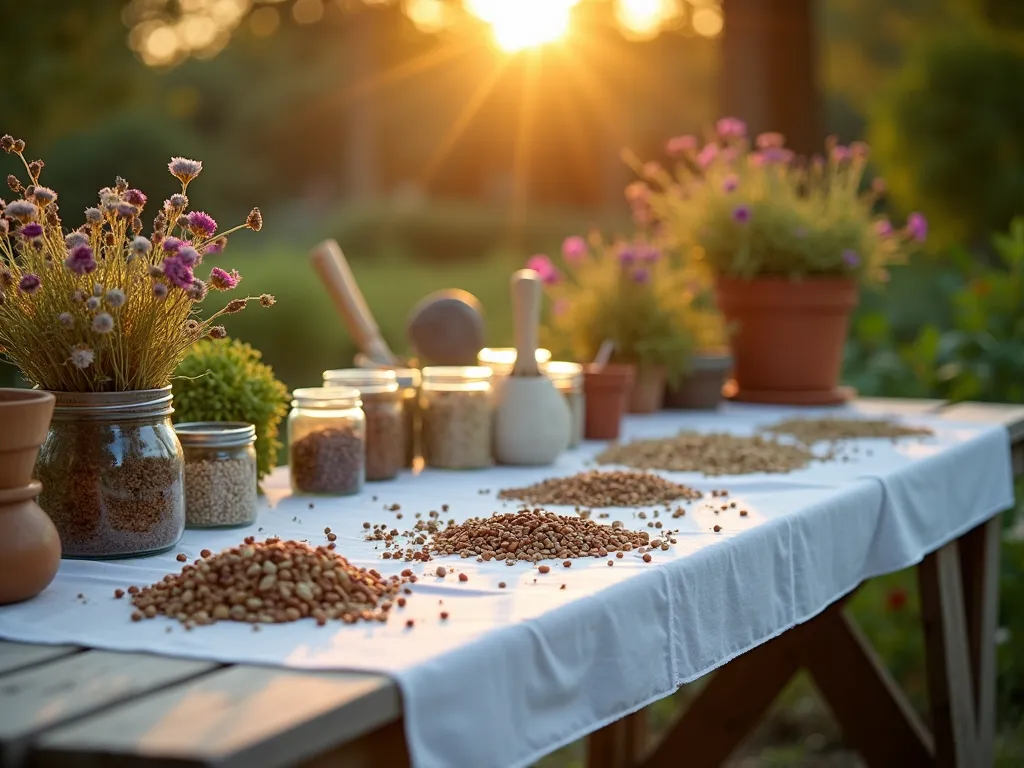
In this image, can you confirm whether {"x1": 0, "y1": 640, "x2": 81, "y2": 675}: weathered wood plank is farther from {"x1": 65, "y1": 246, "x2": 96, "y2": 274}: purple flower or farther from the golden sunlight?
the golden sunlight

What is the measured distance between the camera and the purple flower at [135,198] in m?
1.46

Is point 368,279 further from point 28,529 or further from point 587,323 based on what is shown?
point 28,529

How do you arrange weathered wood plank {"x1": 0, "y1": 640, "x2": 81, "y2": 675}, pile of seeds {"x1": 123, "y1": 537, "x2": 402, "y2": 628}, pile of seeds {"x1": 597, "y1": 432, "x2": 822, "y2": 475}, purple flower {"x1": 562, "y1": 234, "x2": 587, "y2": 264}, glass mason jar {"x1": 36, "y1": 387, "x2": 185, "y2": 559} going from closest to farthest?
weathered wood plank {"x1": 0, "y1": 640, "x2": 81, "y2": 675} < pile of seeds {"x1": 123, "y1": 537, "x2": 402, "y2": 628} < glass mason jar {"x1": 36, "y1": 387, "x2": 185, "y2": 559} < pile of seeds {"x1": 597, "y1": 432, "x2": 822, "y2": 475} < purple flower {"x1": 562, "y1": 234, "x2": 587, "y2": 264}

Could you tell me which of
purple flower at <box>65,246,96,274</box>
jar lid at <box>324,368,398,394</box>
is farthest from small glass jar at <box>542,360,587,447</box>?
purple flower at <box>65,246,96,274</box>

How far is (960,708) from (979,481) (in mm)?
473

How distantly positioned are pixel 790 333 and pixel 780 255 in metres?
0.19

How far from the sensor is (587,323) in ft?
9.62

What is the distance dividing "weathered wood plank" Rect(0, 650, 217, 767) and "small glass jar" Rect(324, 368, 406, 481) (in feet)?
3.01

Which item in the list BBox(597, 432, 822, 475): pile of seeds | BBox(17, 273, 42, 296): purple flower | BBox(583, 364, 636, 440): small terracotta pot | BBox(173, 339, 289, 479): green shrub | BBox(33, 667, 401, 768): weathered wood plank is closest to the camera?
BBox(33, 667, 401, 768): weathered wood plank

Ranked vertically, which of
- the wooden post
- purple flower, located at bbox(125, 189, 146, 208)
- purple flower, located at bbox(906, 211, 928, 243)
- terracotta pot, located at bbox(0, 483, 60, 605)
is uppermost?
the wooden post

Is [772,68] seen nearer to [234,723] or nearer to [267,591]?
[267,591]

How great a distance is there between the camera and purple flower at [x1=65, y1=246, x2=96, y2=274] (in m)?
1.31

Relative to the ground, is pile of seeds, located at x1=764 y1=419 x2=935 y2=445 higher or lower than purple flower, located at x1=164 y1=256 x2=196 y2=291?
lower

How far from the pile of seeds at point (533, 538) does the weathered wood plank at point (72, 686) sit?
0.49 metres
